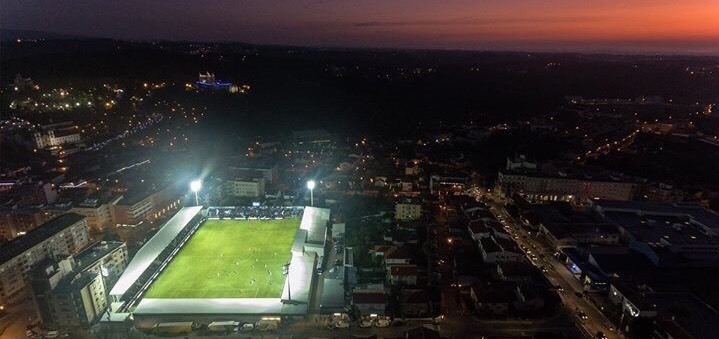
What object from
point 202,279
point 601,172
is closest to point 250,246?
point 202,279

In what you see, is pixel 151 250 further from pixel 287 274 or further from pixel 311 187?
pixel 311 187

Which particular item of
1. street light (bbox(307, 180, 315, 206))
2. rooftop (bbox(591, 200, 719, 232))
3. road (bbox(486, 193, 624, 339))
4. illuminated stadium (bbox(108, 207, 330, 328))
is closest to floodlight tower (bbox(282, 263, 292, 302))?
illuminated stadium (bbox(108, 207, 330, 328))

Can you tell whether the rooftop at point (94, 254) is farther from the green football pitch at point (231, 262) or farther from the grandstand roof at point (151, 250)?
the green football pitch at point (231, 262)

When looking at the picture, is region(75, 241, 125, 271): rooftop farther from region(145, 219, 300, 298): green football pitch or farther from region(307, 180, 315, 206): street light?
region(307, 180, 315, 206): street light

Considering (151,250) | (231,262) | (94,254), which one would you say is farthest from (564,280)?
(94,254)

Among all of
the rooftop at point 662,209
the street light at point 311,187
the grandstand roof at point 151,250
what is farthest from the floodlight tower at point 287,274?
the rooftop at point 662,209

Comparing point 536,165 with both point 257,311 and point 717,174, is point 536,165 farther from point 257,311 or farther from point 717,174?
point 257,311
